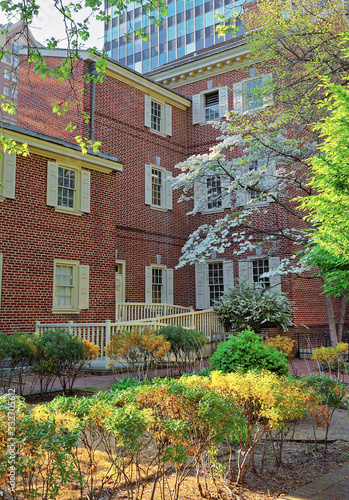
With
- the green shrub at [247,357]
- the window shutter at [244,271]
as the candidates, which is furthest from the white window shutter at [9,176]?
the window shutter at [244,271]

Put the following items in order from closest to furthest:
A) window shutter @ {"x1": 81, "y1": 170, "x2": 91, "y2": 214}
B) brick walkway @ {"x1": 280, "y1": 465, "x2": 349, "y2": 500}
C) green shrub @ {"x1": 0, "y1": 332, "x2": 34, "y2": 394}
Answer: brick walkway @ {"x1": 280, "y1": 465, "x2": 349, "y2": 500}
green shrub @ {"x1": 0, "y1": 332, "x2": 34, "y2": 394}
window shutter @ {"x1": 81, "y1": 170, "x2": 91, "y2": 214}

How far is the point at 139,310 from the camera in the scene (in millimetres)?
17453

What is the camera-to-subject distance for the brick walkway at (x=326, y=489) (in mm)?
3985

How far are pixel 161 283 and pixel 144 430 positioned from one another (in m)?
16.7

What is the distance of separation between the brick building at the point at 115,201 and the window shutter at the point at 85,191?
34mm

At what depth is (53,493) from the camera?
2.92 meters

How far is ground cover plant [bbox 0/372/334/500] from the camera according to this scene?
3.04 m

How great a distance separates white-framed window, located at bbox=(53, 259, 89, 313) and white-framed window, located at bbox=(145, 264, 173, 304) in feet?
17.0

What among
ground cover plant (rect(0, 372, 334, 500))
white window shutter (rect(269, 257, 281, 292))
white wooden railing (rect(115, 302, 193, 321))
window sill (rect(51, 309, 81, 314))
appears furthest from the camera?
white window shutter (rect(269, 257, 281, 292))

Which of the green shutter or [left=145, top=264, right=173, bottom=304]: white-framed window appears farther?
[left=145, top=264, right=173, bottom=304]: white-framed window

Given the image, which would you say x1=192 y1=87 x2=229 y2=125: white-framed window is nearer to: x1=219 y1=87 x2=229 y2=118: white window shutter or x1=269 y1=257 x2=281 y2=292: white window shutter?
x1=219 y1=87 x2=229 y2=118: white window shutter

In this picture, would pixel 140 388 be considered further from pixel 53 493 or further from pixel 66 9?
pixel 66 9

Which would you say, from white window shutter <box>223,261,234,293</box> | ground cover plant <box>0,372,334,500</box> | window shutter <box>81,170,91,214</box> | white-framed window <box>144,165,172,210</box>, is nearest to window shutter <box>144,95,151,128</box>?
white-framed window <box>144,165,172,210</box>

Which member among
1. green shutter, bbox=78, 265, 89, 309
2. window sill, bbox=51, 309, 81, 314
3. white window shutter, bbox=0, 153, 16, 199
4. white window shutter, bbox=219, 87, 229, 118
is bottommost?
window sill, bbox=51, 309, 81, 314
